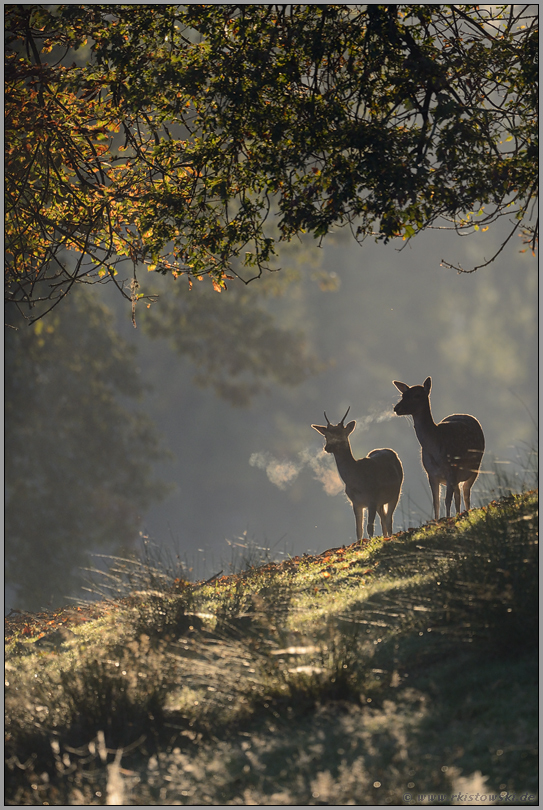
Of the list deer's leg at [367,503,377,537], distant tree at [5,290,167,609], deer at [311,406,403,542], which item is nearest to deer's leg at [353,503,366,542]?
deer at [311,406,403,542]

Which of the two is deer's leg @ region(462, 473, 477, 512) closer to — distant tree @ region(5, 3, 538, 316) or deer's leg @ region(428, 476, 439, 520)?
deer's leg @ region(428, 476, 439, 520)

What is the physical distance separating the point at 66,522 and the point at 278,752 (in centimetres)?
2580

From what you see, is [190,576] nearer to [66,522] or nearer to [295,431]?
[66,522]

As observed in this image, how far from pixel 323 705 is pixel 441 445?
22.1ft

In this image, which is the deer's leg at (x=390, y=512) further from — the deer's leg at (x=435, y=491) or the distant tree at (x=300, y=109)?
the distant tree at (x=300, y=109)

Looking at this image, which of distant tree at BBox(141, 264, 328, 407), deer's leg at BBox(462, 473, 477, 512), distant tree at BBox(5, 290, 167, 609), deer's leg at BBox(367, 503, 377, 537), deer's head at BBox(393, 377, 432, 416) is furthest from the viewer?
distant tree at BBox(141, 264, 328, 407)

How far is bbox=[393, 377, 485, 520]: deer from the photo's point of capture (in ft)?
36.9

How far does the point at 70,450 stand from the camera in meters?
30.2

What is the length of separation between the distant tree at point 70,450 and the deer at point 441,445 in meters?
18.9

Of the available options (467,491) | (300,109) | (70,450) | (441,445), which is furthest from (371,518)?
(70,450)

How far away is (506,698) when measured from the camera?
16.0 ft

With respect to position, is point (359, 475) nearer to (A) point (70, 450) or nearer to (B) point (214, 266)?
(B) point (214, 266)

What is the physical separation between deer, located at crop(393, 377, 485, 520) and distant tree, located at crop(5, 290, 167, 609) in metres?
18.9

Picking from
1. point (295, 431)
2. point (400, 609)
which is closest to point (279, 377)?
point (295, 431)
